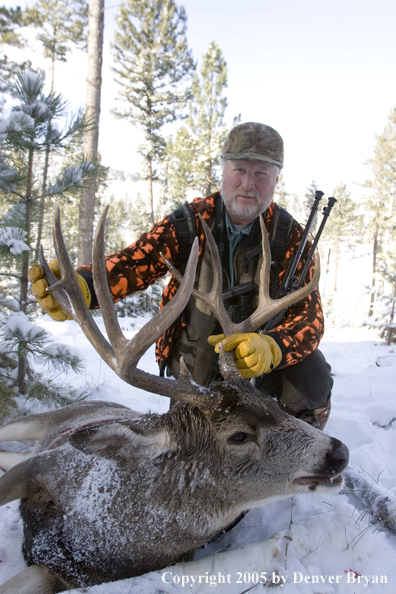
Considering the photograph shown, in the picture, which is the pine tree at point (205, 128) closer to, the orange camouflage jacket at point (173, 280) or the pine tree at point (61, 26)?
the pine tree at point (61, 26)

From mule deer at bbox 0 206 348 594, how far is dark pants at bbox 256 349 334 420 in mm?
1039

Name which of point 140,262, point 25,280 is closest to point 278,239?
point 140,262

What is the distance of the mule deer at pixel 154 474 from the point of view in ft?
6.89

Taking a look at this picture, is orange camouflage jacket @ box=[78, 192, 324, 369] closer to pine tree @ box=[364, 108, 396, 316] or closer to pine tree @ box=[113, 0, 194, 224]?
pine tree @ box=[113, 0, 194, 224]

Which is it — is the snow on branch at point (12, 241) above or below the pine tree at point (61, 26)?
below

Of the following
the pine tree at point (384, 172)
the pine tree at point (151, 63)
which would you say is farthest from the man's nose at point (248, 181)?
the pine tree at point (384, 172)

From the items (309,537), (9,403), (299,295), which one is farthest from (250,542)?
(9,403)

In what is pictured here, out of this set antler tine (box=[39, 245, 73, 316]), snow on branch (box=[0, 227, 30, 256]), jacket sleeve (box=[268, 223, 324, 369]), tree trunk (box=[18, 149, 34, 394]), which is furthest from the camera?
tree trunk (box=[18, 149, 34, 394])

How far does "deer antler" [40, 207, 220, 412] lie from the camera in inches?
82.4

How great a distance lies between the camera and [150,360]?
23.7 feet

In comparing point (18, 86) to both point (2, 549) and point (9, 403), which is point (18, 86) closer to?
point (9, 403)

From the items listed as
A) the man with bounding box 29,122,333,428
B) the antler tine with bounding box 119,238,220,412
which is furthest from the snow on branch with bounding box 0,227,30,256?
the antler tine with bounding box 119,238,220,412

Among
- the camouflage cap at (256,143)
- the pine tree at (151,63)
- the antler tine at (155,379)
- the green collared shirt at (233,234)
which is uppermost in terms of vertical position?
the pine tree at (151,63)

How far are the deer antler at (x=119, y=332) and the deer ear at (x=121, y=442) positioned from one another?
262 mm
